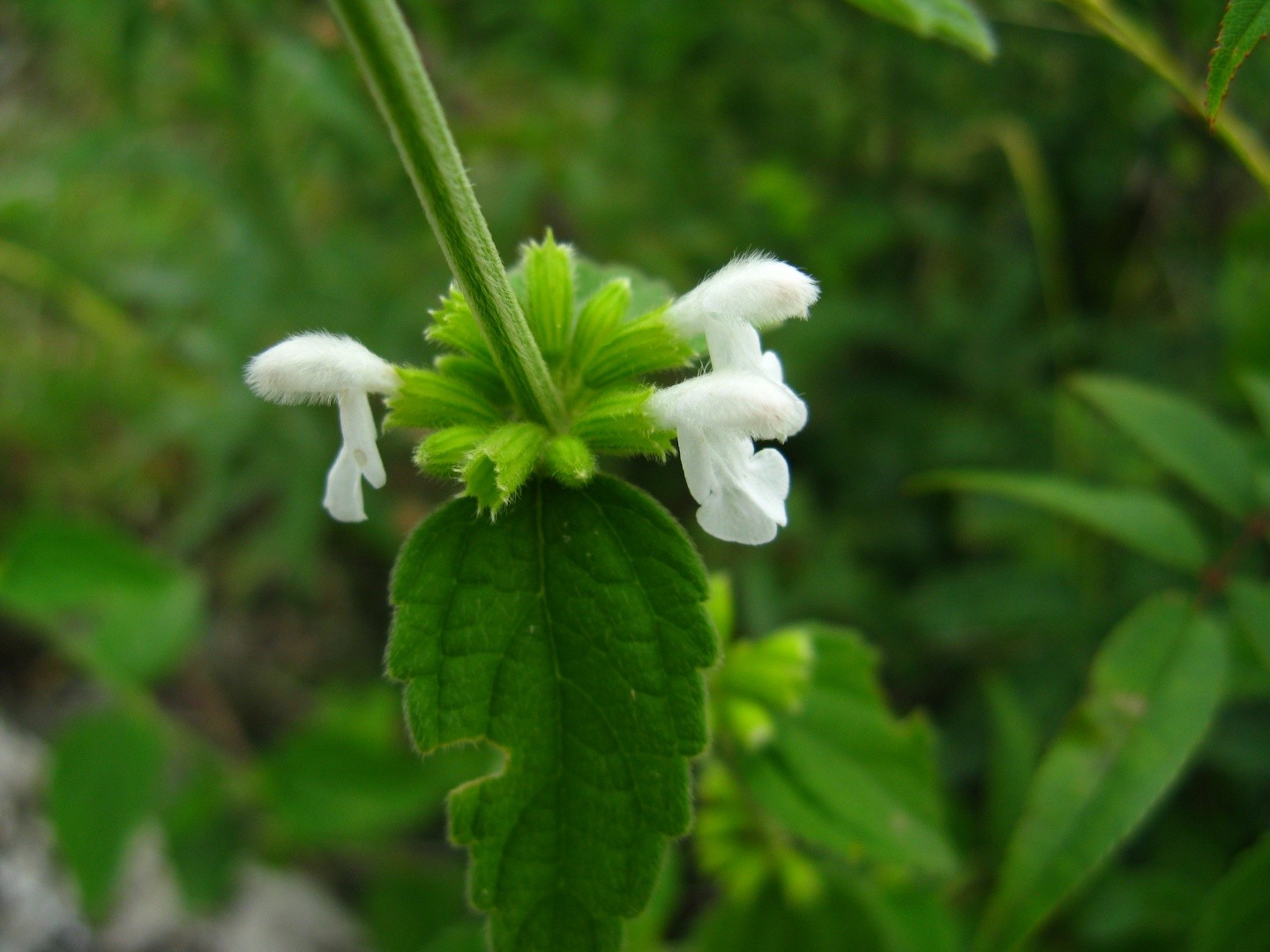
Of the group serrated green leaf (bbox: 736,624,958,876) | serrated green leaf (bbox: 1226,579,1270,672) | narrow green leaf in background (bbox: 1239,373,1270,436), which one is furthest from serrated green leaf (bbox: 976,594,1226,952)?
narrow green leaf in background (bbox: 1239,373,1270,436)

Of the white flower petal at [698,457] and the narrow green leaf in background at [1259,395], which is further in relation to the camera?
the narrow green leaf in background at [1259,395]

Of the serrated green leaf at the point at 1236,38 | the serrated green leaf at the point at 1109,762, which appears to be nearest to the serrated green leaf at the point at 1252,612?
the serrated green leaf at the point at 1109,762

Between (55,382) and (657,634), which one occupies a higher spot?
(55,382)

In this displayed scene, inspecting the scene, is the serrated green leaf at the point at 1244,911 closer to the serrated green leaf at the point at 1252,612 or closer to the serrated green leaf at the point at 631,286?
the serrated green leaf at the point at 1252,612

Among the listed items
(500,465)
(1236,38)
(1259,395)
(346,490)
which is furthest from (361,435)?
(1259,395)

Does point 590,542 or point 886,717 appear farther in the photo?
point 886,717

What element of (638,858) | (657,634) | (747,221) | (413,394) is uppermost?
(747,221)

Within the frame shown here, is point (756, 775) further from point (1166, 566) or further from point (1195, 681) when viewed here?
point (1166, 566)

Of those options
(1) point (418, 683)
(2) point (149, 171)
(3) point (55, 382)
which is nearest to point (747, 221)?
(2) point (149, 171)
